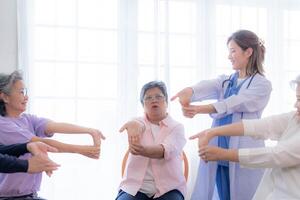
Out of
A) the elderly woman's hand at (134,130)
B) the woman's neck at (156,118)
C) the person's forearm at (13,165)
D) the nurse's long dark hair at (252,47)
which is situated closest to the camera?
the person's forearm at (13,165)

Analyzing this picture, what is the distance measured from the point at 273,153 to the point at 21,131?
4.22 ft

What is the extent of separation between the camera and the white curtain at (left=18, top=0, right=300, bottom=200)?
2.71m

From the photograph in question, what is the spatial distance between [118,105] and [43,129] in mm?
732

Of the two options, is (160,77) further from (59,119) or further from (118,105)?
(59,119)

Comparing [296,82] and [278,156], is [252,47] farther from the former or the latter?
[278,156]

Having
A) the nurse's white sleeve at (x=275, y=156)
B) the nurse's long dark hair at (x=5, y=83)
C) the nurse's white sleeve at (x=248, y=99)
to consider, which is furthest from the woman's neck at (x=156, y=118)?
the nurse's long dark hair at (x=5, y=83)

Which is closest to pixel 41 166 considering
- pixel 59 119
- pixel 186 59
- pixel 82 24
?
pixel 59 119

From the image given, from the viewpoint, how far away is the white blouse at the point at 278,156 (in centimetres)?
180

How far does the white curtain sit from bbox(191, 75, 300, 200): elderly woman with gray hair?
980 millimetres

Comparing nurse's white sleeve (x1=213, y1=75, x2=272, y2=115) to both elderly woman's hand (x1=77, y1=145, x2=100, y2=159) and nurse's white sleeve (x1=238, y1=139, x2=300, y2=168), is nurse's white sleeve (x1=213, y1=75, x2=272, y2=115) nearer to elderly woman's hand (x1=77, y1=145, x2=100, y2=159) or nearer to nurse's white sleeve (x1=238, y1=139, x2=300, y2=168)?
nurse's white sleeve (x1=238, y1=139, x2=300, y2=168)

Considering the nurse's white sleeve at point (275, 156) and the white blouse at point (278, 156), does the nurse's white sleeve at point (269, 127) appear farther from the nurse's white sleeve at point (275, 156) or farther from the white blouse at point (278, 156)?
the nurse's white sleeve at point (275, 156)

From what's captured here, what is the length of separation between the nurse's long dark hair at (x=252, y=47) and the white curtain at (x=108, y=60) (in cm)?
67

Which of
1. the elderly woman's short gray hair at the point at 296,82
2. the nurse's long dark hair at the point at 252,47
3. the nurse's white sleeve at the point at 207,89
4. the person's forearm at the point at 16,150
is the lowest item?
the person's forearm at the point at 16,150

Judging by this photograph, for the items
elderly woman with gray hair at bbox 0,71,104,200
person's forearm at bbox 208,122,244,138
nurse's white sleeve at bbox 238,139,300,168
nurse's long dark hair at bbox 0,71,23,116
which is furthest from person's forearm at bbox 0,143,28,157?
nurse's white sleeve at bbox 238,139,300,168
